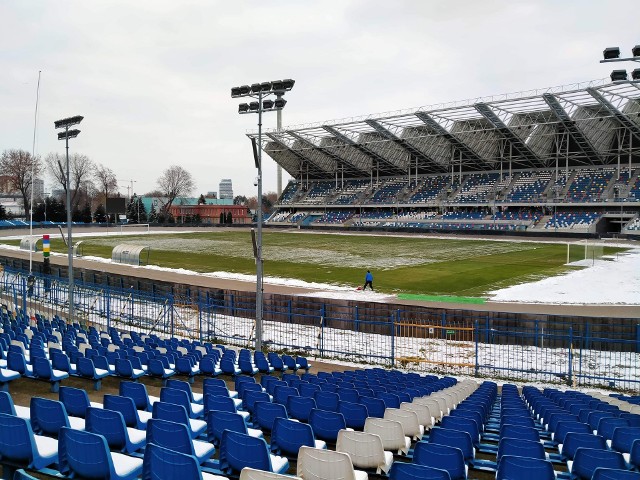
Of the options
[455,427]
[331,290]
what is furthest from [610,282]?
[455,427]

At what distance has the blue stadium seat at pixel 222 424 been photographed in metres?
6.27

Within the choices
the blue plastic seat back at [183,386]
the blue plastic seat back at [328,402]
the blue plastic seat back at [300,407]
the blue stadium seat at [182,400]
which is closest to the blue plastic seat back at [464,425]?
the blue plastic seat back at [328,402]

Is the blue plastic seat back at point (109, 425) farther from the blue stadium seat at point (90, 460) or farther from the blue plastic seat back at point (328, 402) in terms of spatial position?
the blue plastic seat back at point (328, 402)

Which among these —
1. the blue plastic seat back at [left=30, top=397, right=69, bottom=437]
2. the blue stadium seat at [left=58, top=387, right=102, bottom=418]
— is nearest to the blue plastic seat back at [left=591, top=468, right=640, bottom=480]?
the blue plastic seat back at [left=30, top=397, right=69, bottom=437]

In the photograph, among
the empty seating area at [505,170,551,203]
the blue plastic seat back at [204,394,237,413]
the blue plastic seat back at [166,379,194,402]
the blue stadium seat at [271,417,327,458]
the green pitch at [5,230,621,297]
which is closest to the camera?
the blue stadium seat at [271,417,327,458]

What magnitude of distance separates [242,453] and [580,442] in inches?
170

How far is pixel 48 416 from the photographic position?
620 centimetres

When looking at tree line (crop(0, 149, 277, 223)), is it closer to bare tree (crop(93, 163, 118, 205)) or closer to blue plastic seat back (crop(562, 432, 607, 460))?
bare tree (crop(93, 163, 118, 205))

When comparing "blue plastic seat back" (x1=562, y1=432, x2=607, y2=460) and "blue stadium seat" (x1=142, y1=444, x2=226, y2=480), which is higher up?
"blue stadium seat" (x1=142, y1=444, x2=226, y2=480)

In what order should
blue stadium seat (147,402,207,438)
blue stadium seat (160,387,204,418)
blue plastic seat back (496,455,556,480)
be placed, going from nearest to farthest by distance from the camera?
blue plastic seat back (496,455,556,480), blue stadium seat (147,402,207,438), blue stadium seat (160,387,204,418)

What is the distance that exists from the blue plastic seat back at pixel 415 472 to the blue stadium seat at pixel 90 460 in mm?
2433

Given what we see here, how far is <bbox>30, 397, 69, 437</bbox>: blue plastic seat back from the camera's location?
6.13m

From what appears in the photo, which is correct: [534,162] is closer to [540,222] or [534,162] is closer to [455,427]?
[540,222]

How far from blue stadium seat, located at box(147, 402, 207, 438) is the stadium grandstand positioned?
58303 millimetres
